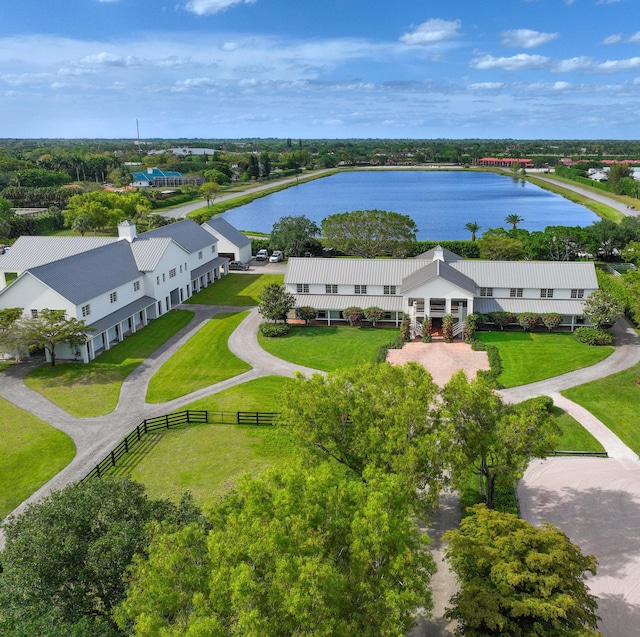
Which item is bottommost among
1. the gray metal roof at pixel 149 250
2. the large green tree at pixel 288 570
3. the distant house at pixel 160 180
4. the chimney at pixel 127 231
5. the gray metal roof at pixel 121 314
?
the gray metal roof at pixel 121 314

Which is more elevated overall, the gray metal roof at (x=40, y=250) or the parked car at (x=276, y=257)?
the gray metal roof at (x=40, y=250)

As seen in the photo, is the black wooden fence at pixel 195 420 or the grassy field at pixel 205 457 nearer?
the grassy field at pixel 205 457

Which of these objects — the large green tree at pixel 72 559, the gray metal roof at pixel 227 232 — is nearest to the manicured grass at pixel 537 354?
the large green tree at pixel 72 559

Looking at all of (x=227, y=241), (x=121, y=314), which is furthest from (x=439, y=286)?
(x=227, y=241)

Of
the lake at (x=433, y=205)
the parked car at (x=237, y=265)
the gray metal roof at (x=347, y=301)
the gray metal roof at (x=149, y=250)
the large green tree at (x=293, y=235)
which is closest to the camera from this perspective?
the gray metal roof at (x=347, y=301)

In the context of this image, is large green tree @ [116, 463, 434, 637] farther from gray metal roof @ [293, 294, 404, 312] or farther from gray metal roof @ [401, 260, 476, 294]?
Answer: gray metal roof @ [293, 294, 404, 312]

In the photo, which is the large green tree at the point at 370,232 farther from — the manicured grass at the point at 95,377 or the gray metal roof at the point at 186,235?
the manicured grass at the point at 95,377

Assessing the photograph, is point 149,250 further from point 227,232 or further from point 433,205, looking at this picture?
point 433,205
